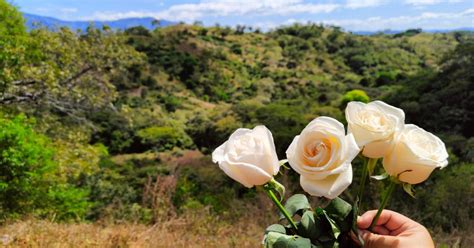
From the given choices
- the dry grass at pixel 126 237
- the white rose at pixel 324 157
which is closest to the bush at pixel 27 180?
the dry grass at pixel 126 237

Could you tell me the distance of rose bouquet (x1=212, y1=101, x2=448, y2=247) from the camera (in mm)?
772

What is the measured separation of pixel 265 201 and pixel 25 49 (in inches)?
191

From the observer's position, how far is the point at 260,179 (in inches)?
31.1

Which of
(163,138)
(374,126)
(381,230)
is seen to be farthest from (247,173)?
(163,138)

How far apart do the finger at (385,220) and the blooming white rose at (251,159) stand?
25 centimetres

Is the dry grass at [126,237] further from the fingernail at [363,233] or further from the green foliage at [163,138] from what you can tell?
the green foliage at [163,138]

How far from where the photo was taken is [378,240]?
0.89m

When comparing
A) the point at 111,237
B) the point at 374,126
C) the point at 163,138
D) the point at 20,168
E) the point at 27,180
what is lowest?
the point at 163,138

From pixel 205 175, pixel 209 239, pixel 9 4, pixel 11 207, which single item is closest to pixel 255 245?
pixel 209 239

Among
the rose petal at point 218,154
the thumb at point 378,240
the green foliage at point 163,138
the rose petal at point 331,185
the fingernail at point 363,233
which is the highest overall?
the rose petal at point 218,154

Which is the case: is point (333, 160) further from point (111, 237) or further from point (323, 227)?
point (111, 237)

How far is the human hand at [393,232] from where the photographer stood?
0.87 m

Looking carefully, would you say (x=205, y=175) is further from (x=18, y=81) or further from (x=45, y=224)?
(x=45, y=224)

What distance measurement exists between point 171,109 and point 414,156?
32558mm
